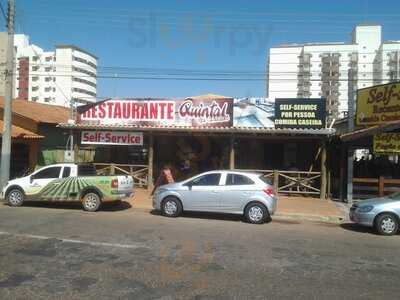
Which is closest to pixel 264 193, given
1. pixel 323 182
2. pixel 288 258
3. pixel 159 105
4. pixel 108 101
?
pixel 288 258

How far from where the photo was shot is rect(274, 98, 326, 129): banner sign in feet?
67.1

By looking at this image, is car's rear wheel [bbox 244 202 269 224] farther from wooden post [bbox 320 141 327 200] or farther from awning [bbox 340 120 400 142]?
wooden post [bbox 320 141 327 200]

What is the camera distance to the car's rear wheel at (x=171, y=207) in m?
15.3

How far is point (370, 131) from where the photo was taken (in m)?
18.5

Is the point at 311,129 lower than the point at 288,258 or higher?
higher

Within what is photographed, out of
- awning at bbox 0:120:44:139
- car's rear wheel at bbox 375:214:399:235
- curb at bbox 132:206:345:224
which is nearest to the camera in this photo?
car's rear wheel at bbox 375:214:399:235

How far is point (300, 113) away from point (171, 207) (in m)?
7.94

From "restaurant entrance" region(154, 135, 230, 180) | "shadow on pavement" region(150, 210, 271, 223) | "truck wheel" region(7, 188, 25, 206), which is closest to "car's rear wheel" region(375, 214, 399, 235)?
"shadow on pavement" region(150, 210, 271, 223)

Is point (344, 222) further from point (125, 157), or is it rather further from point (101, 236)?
point (125, 157)

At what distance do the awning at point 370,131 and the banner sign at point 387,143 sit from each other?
1.06ft

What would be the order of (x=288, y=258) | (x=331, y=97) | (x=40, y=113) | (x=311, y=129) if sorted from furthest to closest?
(x=331, y=97) < (x=40, y=113) < (x=311, y=129) < (x=288, y=258)

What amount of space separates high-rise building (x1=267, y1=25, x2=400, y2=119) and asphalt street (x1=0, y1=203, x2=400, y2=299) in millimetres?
47758

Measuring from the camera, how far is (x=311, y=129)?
2039 cm

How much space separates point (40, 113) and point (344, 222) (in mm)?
17653
